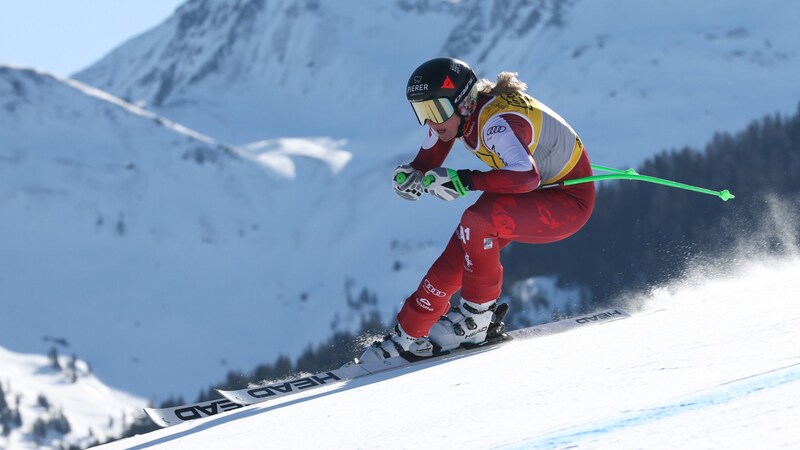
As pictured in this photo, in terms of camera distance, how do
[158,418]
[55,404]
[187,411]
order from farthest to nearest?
[55,404]
[187,411]
[158,418]

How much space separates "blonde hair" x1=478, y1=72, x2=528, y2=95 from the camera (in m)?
6.74

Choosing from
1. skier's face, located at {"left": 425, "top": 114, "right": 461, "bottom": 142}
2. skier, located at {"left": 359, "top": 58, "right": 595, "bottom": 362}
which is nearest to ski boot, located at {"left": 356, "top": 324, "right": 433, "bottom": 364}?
skier, located at {"left": 359, "top": 58, "right": 595, "bottom": 362}

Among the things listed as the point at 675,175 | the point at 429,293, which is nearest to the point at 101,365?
the point at 675,175

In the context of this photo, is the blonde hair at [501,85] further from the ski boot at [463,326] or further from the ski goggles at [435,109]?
the ski boot at [463,326]

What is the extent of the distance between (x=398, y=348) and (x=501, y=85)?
182 centimetres

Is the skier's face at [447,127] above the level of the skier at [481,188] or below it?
above

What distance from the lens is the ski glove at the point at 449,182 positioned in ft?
20.9

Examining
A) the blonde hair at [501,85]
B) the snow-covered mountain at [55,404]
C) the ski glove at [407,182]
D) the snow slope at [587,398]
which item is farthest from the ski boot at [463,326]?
the snow-covered mountain at [55,404]

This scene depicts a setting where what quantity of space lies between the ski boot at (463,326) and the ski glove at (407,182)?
0.76 meters

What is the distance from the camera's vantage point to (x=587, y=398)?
4129 millimetres

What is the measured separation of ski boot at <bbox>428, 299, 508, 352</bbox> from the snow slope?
527 millimetres

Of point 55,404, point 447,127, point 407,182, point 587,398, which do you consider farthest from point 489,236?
point 55,404

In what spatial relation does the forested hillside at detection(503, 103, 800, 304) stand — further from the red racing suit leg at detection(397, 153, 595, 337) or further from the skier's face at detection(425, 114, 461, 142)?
the skier's face at detection(425, 114, 461, 142)

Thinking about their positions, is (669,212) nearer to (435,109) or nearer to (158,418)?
(435,109)
